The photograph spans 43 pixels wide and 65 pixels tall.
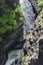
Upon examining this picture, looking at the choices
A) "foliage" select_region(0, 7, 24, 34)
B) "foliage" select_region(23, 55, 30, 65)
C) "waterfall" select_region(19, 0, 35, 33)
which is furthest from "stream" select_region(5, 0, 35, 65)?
"foliage" select_region(23, 55, 30, 65)

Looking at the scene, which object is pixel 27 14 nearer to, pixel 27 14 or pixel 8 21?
pixel 27 14

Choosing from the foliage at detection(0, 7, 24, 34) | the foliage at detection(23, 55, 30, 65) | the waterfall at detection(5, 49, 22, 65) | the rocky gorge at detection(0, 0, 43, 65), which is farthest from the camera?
the waterfall at detection(5, 49, 22, 65)

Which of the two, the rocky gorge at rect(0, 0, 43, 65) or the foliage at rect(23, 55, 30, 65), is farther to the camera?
the foliage at rect(23, 55, 30, 65)

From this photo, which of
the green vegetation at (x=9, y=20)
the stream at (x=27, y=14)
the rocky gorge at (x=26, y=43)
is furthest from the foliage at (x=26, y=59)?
the stream at (x=27, y=14)

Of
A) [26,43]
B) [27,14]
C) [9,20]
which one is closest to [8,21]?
[9,20]

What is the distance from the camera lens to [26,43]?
55.0 ft

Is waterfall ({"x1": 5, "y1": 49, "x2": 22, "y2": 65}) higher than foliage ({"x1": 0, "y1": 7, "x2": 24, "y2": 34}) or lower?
lower

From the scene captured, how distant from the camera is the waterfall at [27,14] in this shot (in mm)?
22756

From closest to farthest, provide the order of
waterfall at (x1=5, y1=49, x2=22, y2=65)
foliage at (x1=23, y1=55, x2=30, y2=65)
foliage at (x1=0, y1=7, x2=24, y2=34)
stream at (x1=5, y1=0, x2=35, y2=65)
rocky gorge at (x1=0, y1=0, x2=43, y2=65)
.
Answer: rocky gorge at (x1=0, y1=0, x2=43, y2=65), foliage at (x1=23, y1=55, x2=30, y2=65), foliage at (x1=0, y1=7, x2=24, y2=34), waterfall at (x1=5, y1=49, x2=22, y2=65), stream at (x1=5, y1=0, x2=35, y2=65)

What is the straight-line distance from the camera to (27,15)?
75.8 ft

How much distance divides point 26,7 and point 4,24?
182 inches

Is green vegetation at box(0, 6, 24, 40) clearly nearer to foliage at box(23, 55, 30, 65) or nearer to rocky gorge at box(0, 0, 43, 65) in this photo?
rocky gorge at box(0, 0, 43, 65)

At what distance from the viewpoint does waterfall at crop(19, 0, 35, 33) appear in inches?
896

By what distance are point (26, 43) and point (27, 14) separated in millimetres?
6781
